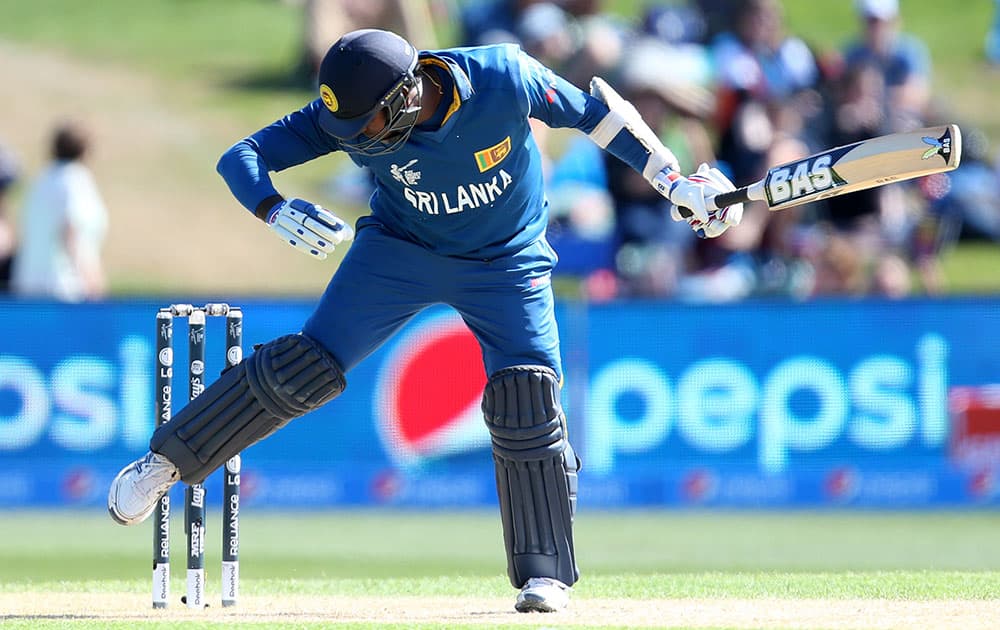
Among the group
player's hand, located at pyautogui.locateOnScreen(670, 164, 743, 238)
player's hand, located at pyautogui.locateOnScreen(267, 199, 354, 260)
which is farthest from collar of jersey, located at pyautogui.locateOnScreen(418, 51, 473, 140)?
player's hand, located at pyautogui.locateOnScreen(670, 164, 743, 238)

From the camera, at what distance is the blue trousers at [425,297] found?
208 inches

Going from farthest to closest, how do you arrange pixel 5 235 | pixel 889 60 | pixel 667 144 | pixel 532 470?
pixel 889 60 < pixel 667 144 < pixel 5 235 < pixel 532 470

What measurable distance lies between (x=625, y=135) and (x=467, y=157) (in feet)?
2.00

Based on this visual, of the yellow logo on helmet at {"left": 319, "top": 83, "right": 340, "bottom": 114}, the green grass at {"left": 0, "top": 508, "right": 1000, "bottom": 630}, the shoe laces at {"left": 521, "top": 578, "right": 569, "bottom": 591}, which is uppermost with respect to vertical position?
the yellow logo on helmet at {"left": 319, "top": 83, "right": 340, "bottom": 114}

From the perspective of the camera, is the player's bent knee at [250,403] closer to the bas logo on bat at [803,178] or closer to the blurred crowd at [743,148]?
the bas logo on bat at [803,178]

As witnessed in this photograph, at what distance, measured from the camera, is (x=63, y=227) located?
33.9ft

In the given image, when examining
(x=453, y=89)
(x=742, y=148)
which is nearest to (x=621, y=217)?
(x=742, y=148)

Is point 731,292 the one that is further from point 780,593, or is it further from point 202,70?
point 202,70

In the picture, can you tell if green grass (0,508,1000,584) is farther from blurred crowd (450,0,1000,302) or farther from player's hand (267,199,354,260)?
blurred crowd (450,0,1000,302)

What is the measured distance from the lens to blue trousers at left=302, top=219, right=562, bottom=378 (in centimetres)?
527

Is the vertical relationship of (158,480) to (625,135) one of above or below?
below

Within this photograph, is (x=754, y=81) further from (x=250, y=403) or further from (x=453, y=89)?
(x=250, y=403)

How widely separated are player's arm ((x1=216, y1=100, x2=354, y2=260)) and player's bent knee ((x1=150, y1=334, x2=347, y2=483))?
344 mm

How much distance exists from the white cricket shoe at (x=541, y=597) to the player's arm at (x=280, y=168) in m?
1.26
